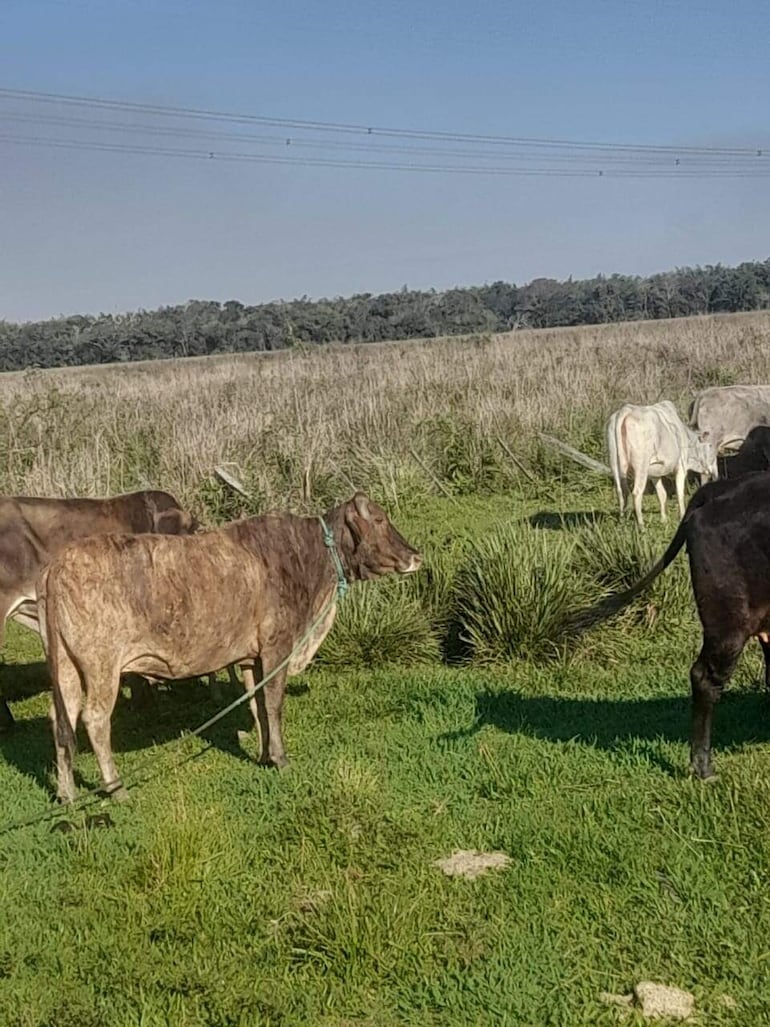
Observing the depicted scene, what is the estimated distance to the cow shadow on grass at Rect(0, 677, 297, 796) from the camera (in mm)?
7312

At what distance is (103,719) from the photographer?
6383 millimetres

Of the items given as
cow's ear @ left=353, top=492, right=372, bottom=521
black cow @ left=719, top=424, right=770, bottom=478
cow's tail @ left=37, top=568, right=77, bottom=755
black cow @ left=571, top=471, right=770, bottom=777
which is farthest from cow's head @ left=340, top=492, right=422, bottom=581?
black cow @ left=719, top=424, right=770, bottom=478

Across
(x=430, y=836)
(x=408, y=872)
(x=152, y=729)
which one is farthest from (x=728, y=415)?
(x=408, y=872)

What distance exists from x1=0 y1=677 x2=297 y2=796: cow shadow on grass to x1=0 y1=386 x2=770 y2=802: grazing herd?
0.46 m

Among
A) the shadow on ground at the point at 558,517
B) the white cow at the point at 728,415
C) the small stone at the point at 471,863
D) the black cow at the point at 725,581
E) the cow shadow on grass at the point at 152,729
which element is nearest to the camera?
the small stone at the point at 471,863

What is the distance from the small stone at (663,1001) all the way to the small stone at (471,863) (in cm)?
112

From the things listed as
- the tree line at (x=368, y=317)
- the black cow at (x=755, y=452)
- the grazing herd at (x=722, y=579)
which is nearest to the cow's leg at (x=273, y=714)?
the grazing herd at (x=722, y=579)

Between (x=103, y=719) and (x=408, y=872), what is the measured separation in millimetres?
2053

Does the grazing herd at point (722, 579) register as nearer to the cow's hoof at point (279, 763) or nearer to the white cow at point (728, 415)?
the cow's hoof at point (279, 763)

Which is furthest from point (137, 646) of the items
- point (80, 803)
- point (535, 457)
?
point (535, 457)

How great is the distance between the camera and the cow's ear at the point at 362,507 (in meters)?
7.43

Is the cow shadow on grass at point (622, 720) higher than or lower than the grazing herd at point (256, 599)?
lower

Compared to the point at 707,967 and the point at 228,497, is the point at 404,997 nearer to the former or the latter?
the point at 707,967

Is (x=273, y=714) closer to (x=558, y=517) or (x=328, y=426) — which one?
(x=558, y=517)
